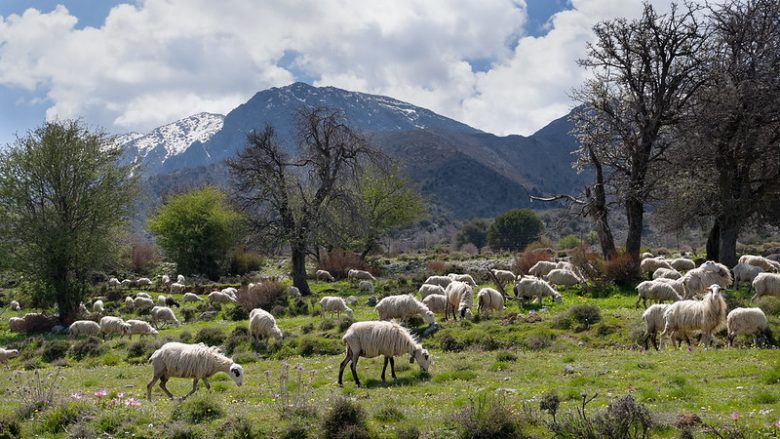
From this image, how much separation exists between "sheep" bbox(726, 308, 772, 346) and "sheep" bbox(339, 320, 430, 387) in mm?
7853

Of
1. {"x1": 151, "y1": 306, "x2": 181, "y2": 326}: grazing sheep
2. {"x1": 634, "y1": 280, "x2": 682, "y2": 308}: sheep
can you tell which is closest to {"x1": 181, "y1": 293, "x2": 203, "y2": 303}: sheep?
{"x1": 151, "y1": 306, "x2": 181, "y2": 326}: grazing sheep

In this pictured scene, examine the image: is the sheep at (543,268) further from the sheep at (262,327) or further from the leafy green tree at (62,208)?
the leafy green tree at (62,208)

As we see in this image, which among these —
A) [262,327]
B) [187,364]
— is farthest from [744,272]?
[187,364]

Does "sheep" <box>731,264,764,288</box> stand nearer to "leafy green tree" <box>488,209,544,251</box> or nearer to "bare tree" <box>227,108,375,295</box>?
"bare tree" <box>227,108,375,295</box>

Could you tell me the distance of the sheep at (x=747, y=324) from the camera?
15367mm

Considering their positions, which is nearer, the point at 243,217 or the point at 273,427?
the point at 273,427

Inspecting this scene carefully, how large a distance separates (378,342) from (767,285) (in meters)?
14.2

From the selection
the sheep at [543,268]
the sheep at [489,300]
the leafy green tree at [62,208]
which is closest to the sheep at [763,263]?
the sheep at [543,268]

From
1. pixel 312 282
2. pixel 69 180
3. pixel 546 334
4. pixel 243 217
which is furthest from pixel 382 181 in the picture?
pixel 546 334

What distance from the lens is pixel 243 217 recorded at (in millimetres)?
38094

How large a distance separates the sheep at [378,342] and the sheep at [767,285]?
12.8 m

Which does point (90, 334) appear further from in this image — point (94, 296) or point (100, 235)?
point (94, 296)

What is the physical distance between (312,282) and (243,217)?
30.7ft

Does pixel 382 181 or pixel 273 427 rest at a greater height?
pixel 382 181
